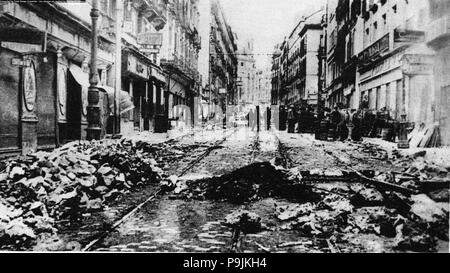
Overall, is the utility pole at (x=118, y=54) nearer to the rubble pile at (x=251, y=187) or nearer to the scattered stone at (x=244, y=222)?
the rubble pile at (x=251, y=187)

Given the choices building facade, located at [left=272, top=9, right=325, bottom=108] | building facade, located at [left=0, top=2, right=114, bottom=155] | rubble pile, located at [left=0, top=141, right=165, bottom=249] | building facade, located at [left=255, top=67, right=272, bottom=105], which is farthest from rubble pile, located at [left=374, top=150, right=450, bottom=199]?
building facade, located at [left=255, top=67, right=272, bottom=105]

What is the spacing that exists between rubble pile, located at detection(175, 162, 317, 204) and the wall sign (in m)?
6.86

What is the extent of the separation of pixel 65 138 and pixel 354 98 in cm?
2289

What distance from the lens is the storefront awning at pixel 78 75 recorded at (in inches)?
654

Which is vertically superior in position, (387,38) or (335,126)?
(387,38)

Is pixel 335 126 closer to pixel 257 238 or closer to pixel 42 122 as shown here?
pixel 42 122

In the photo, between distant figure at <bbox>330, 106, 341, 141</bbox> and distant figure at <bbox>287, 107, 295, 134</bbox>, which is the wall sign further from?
distant figure at <bbox>287, 107, 295, 134</bbox>

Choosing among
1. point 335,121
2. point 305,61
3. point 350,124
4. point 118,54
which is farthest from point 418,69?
point 305,61

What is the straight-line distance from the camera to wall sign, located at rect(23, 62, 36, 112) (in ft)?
42.5

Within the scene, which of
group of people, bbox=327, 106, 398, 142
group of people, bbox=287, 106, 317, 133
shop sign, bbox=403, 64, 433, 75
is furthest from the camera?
group of people, bbox=287, 106, 317, 133

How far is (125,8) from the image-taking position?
23688 millimetres
